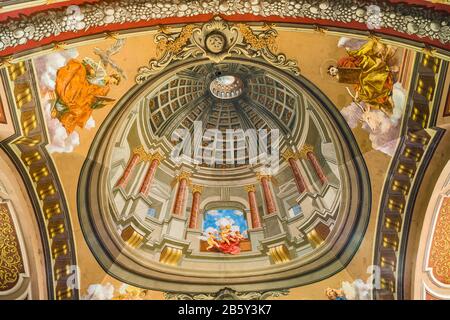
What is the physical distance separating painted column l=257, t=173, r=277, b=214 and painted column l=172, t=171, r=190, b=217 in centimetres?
175

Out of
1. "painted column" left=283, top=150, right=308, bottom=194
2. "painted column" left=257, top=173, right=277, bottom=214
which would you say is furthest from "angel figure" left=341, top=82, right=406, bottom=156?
"painted column" left=257, top=173, right=277, bottom=214

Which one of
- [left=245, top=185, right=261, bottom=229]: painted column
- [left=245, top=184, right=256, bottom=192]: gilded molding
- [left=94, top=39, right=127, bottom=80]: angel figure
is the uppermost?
[left=94, top=39, right=127, bottom=80]: angel figure

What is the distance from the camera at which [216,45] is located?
1279 centimetres

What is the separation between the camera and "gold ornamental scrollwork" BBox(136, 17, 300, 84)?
12.4 m

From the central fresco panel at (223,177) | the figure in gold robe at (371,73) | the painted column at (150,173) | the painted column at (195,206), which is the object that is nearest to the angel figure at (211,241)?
the central fresco panel at (223,177)

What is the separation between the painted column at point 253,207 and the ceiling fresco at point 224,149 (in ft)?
0.19

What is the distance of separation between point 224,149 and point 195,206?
5.40 feet

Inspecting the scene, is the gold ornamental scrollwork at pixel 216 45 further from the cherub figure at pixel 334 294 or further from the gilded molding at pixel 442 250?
the cherub figure at pixel 334 294

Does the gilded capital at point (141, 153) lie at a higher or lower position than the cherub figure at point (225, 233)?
higher

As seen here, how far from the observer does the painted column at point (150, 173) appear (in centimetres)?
1533

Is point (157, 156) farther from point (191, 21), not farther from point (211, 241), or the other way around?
point (191, 21)

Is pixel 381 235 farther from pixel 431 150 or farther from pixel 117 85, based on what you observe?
pixel 117 85

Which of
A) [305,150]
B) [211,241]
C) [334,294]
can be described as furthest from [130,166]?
[334,294]

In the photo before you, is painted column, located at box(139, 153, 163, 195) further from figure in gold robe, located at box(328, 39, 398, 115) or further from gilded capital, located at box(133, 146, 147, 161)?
figure in gold robe, located at box(328, 39, 398, 115)
